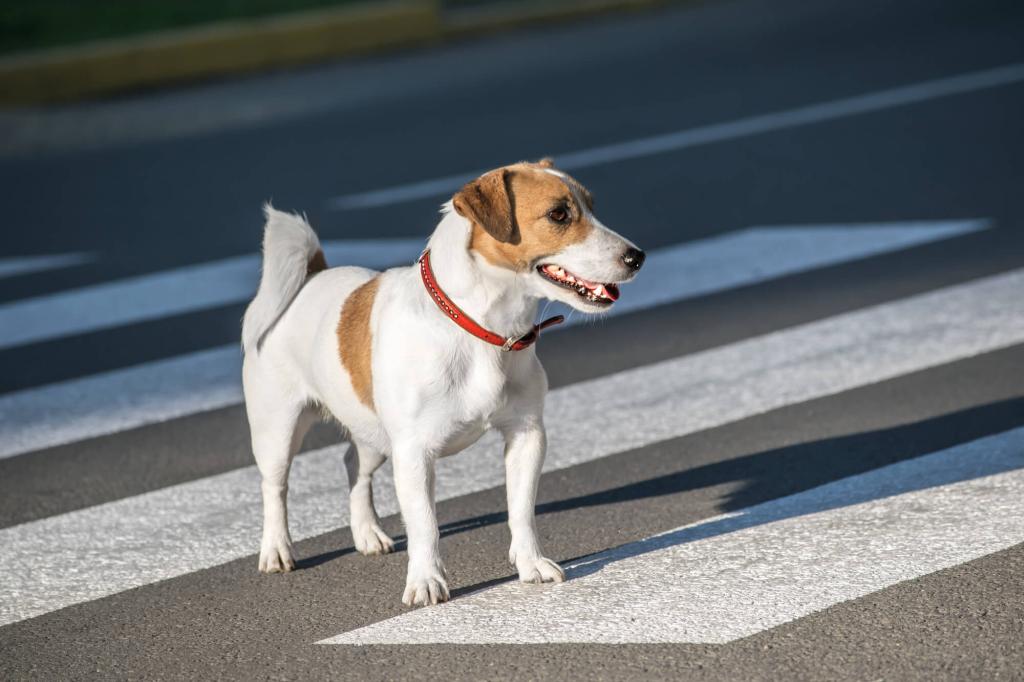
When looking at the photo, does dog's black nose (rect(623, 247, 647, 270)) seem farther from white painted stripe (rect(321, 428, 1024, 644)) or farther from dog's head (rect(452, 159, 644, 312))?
white painted stripe (rect(321, 428, 1024, 644))

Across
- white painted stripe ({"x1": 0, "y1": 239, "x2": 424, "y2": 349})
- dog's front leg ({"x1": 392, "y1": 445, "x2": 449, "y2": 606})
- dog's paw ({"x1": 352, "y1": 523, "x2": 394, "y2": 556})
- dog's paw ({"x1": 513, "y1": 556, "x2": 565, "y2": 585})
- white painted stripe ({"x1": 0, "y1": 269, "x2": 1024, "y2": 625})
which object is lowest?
white painted stripe ({"x1": 0, "y1": 239, "x2": 424, "y2": 349})

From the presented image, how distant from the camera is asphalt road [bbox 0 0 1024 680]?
4145mm

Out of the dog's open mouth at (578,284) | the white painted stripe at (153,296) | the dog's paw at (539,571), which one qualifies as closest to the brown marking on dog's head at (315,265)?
the dog's open mouth at (578,284)

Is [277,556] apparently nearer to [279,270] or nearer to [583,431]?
[279,270]

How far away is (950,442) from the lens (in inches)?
216

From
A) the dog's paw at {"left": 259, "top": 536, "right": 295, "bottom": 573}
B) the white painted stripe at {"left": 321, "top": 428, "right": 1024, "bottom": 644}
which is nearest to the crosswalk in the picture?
the white painted stripe at {"left": 321, "top": 428, "right": 1024, "bottom": 644}

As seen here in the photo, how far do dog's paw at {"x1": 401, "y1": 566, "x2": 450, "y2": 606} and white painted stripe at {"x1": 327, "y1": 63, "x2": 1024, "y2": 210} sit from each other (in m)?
5.82

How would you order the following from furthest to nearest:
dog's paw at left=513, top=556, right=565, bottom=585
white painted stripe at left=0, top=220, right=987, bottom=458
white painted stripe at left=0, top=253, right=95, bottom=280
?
white painted stripe at left=0, top=253, right=95, bottom=280 < white painted stripe at left=0, top=220, right=987, bottom=458 < dog's paw at left=513, top=556, right=565, bottom=585

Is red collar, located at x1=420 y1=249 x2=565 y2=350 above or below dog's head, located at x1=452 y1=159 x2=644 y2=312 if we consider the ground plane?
below

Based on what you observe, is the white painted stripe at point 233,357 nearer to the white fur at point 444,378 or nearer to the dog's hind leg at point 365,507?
the dog's hind leg at point 365,507

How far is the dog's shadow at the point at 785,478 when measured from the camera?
4.80 m

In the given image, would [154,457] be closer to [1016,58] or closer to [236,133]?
[236,133]

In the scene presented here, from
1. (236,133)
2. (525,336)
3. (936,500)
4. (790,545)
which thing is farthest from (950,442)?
(236,133)

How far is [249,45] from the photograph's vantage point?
15.7 metres
